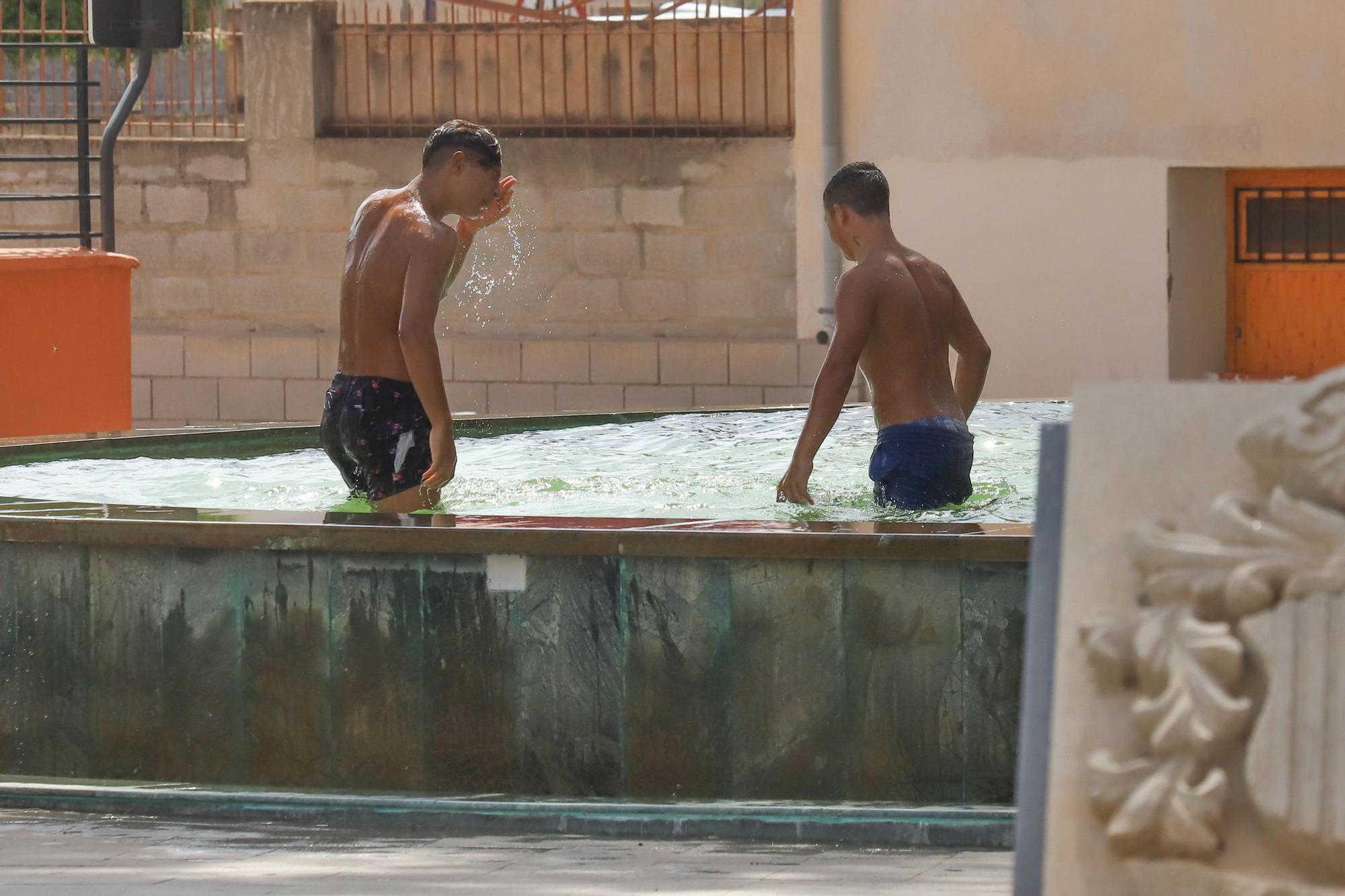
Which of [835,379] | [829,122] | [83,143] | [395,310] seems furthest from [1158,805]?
[829,122]

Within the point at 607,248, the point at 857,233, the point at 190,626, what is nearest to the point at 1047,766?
the point at 190,626

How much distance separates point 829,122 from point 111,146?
177 inches

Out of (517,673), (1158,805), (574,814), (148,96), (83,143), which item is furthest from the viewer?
(148,96)

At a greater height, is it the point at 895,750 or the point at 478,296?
the point at 478,296

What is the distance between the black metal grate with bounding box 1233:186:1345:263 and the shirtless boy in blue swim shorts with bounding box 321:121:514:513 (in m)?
7.27

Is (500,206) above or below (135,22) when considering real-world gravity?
below

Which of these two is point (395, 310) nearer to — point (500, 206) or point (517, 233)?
point (500, 206)

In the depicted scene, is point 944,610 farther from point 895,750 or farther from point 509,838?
point 509,838

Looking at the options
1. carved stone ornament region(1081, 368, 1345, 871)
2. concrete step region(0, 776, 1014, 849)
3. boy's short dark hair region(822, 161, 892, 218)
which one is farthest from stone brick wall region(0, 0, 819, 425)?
carved stone ornament region(1081, 368, 1345, 871)

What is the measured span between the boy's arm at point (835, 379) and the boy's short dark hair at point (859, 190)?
Result: 0.77 feet

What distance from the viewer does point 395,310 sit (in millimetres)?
6281

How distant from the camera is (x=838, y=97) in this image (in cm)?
1254

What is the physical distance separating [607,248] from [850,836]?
30.1ft

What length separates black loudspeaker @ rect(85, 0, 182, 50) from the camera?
1034 cm
